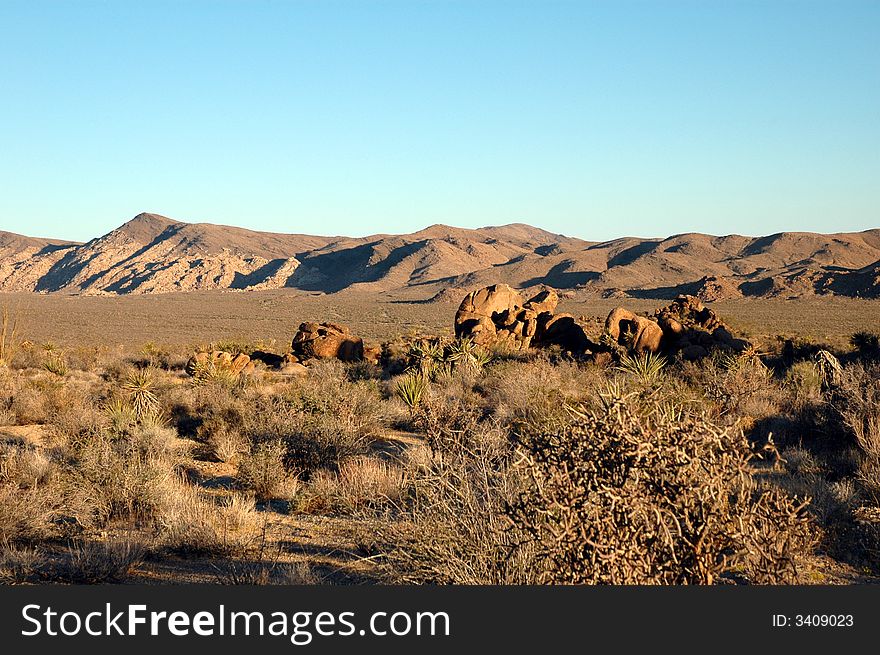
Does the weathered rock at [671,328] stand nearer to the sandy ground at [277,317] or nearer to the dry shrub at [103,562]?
the sandy ground at [277,317]

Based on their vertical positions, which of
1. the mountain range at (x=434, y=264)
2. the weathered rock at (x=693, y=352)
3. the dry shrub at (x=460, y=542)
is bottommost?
the dry shrub at (x=460, y=542)

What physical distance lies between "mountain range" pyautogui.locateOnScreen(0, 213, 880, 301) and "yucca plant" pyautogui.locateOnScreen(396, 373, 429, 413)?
59769 mm

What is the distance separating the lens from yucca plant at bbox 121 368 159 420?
13.1 m

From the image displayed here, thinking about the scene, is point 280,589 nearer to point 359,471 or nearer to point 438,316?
point 359,471

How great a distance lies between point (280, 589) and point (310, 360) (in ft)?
62.8

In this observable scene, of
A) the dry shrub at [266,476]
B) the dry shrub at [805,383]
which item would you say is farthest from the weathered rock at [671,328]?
the dry shrub at [266,476]

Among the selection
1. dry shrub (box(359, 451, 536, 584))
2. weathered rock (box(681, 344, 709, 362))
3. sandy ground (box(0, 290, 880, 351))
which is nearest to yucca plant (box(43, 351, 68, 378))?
sandy ground (box(0, 290, 880, 351))

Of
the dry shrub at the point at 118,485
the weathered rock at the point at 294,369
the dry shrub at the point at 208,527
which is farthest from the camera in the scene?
the weathered rock at the point at 294,369

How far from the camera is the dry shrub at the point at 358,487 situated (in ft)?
26.2

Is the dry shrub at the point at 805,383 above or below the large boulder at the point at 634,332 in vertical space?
below

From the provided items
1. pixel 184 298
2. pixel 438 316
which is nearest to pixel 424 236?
pixel 184 298

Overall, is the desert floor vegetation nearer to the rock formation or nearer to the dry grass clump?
the dry grass clump

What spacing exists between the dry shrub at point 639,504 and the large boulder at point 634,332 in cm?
1627

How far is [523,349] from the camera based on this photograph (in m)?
23.1
